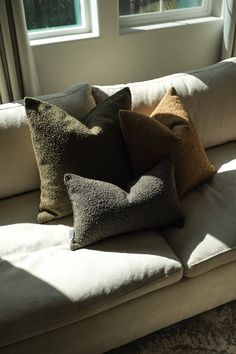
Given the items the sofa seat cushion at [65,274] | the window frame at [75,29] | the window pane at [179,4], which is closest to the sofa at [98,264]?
the sofa seat cushion at [65,274]

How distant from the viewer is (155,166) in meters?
1.57

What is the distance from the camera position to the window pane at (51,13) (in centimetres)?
203

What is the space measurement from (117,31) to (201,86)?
2.00 ft

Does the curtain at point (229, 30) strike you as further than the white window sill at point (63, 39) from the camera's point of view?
Yes

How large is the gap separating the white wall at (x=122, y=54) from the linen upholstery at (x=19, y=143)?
41 centimetres

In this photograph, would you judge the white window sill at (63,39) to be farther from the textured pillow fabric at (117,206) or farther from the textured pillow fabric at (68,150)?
the textured pillow fabric at (117,206)

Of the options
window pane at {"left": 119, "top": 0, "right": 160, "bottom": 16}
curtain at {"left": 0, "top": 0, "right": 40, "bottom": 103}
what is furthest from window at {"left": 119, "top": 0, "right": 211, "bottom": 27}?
curtain at {"left": 0, "top": 0, "right": 40, "bottom": 103}

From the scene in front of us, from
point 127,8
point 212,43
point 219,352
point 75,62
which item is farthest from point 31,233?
point 212,43

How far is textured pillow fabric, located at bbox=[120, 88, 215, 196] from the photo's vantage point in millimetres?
1573

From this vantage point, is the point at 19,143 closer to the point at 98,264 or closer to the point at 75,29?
the point at 98,264

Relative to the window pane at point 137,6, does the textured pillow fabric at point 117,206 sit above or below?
below

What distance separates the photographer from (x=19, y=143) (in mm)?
1634

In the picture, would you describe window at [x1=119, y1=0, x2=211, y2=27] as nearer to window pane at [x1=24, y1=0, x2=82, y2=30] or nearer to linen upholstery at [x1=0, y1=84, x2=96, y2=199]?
window pane at [x1=24, y1=0, x2=82, y2=30]

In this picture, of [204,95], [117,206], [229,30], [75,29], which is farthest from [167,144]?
[229,30]
